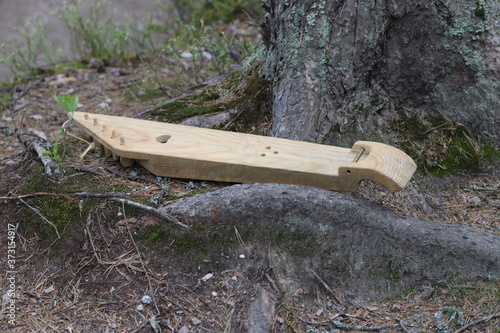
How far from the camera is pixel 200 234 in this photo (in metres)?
2.64

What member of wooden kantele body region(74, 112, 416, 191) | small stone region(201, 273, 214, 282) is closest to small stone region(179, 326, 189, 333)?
small stone region(201, 273, 214, 282)

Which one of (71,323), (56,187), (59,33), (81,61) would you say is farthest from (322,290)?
(59,33)

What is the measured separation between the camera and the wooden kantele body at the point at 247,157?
2.79 meters

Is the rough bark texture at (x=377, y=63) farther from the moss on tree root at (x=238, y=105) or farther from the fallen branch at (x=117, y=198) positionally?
the fallen branch at (x=117, y=198)

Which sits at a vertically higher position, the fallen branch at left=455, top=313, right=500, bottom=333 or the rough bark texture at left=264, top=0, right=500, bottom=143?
the rough bark texture at left=264, top=0, right=500, bottom=143

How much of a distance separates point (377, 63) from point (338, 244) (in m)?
1.59

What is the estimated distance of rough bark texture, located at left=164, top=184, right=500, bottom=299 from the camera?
2.64m

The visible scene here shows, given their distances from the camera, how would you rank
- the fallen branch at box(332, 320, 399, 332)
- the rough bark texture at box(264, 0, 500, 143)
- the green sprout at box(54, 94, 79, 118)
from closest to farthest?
the fallen branch at box(332, 320, 399, 332) < the green sprout at box(54, 94, 79, 118) < the rough bark texture at box(264, 0, 500, 143)

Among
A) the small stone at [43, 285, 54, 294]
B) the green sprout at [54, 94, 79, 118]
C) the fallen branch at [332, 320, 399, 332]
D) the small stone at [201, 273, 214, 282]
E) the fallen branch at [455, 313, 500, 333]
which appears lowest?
the fallen branch at [332, 320, 399, 332]

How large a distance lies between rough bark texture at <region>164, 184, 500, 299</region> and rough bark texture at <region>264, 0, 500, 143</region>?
2.99 feet

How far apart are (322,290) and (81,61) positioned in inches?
220

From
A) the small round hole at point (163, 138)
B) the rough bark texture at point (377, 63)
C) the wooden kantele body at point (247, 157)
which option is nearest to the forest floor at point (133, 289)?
the wooden kantele body at point (247, 157)

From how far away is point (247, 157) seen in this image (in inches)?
118

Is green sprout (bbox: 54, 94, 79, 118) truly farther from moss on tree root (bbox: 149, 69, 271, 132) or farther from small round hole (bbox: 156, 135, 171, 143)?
moss on tree root (bbox: 149, 69, 271, 132)
